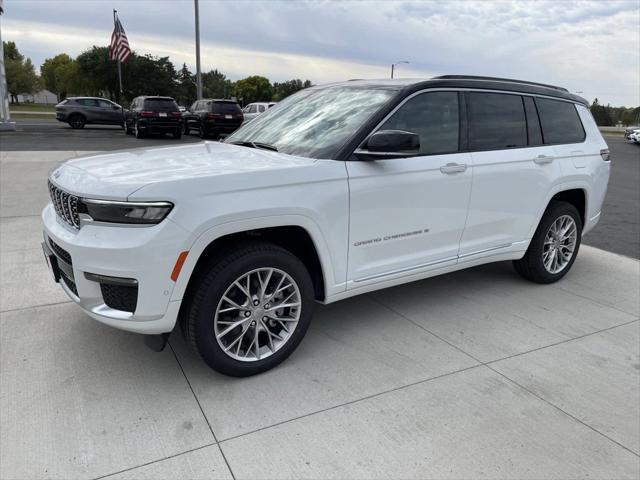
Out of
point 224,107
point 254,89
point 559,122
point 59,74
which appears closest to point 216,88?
point 254,89

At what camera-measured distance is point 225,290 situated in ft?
9.55

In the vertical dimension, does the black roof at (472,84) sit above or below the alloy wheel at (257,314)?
above

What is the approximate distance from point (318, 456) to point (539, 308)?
9.14 feet

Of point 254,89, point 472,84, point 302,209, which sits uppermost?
point 254,89

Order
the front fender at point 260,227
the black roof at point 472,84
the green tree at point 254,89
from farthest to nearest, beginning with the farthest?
the green tree at point 254,89
the black roof at point 472,84
the front fender at point 260,227

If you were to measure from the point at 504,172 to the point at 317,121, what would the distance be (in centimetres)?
165

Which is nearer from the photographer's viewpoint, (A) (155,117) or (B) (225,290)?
(B) (225,290)

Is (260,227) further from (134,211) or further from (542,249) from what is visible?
(542,249)

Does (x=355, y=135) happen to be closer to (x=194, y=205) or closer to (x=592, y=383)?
(x=194, y=205)

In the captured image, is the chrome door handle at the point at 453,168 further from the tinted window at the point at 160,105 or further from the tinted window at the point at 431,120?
the tinted window at the point at 160,105

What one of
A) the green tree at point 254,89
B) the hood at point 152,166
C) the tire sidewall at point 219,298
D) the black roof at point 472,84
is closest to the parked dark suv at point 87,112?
the black roof at point 472,84

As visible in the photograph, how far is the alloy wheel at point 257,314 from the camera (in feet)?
9.94

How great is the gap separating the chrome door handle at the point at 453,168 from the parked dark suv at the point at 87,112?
86.2 feet

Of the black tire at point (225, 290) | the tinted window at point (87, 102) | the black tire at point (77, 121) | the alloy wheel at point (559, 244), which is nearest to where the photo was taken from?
→ the black tire at point (225, 290)
